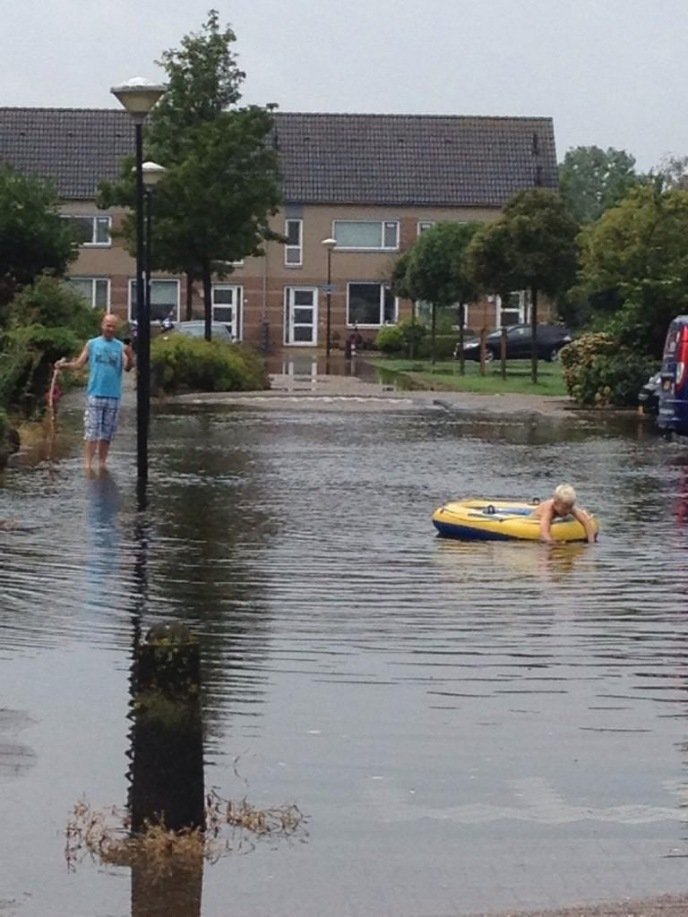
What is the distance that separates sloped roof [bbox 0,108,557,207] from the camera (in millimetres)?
75188

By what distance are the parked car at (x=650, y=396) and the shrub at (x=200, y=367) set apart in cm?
921

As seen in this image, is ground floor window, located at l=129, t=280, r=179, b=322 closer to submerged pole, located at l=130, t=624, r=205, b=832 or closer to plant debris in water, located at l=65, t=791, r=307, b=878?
plant debris in water, located at l=65, t=791, r=307, b=878

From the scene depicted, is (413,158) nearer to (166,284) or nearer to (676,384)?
(166,284)

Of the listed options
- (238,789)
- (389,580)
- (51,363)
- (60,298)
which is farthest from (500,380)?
(238,789)

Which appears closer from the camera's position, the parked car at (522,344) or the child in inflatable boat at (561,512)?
the child in inflatable boat at (561,512)

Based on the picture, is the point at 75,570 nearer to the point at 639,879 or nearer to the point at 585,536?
the point at 585,536

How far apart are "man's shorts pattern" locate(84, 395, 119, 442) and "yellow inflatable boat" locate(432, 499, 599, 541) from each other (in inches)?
220

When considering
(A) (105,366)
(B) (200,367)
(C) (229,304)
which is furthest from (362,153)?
(A) (105,366)

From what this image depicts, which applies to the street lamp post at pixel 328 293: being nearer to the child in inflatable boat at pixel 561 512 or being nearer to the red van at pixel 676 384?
the red van at pixel 676 384

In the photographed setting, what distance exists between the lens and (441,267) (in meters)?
57.2

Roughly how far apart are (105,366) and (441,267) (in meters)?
37.0

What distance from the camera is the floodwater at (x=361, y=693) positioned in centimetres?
695

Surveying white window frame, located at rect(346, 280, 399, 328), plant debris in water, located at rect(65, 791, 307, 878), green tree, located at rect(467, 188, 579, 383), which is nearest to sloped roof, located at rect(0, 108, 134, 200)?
white window frame, located at rect(346, 280, 399, 328)

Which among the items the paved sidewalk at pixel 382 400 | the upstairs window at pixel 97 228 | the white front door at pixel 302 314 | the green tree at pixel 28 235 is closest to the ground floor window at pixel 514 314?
the white front door at pixel 302 314
